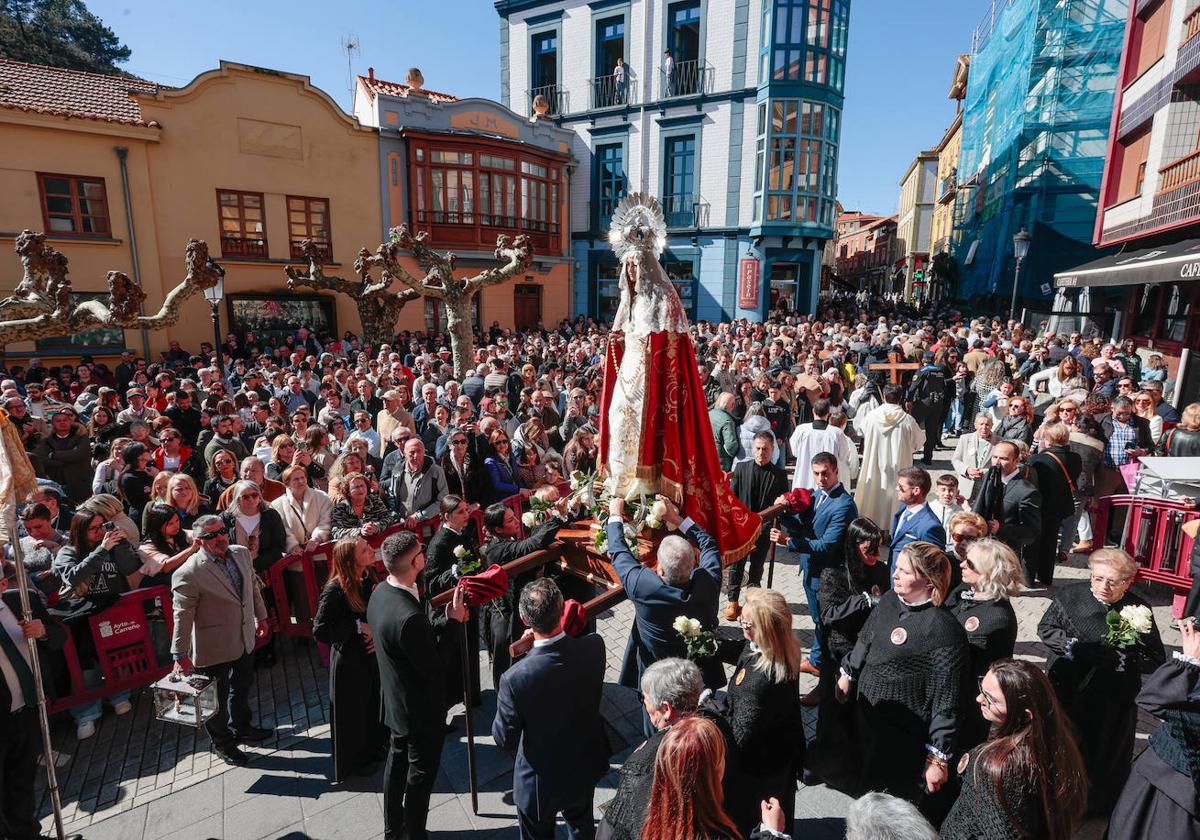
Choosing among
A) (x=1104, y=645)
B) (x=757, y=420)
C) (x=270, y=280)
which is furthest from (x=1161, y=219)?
(x=270, y=280)

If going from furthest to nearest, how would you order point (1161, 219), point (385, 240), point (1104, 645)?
point (385, 240)
point (1161, 219)
point (1104, 645)

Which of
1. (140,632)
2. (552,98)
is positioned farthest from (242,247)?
(140,632)

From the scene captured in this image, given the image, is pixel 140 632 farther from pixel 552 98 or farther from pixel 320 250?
pixel 552 98

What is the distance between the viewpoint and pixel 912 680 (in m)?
3.34

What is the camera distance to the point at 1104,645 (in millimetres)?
3445

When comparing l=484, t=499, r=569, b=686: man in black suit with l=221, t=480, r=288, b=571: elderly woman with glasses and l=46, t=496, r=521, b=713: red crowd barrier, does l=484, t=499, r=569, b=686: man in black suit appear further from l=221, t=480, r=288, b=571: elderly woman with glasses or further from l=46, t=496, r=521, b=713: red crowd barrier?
l=221, t=480, r=288, b=571: elderly woman with glasses

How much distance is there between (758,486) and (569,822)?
12.2ft

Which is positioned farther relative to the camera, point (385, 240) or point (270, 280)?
point (385, 240)

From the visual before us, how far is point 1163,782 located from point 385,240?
2424cm

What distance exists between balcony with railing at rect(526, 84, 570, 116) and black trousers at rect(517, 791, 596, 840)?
93.8ft

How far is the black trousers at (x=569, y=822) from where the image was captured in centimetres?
333

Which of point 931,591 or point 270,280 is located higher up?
point 270,280

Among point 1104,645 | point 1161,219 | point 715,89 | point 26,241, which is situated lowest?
point 1104,645

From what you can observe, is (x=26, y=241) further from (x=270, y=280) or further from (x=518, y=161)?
(x=518, y=161)
